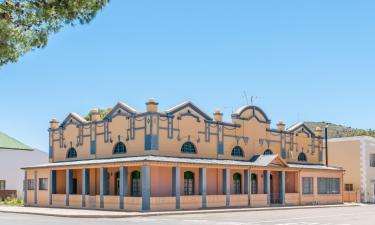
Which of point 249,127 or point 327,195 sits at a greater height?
point 249,127

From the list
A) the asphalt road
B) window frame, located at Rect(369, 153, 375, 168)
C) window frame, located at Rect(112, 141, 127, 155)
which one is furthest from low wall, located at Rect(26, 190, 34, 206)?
window frame, located at Rect(369, 153, 375, 168)

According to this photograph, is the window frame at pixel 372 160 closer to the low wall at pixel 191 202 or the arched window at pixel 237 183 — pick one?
the arched window at pixel 237 183

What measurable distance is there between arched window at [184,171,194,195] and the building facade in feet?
65.1

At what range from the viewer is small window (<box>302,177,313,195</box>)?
48.3 m

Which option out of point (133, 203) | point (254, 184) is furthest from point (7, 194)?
point (254, 184)

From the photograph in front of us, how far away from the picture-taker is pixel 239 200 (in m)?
42.0

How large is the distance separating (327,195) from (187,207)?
16.9m

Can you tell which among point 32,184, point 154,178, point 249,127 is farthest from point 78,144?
point 249,127

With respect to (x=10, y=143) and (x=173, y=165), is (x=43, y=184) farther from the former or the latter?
(x=10, y=143)

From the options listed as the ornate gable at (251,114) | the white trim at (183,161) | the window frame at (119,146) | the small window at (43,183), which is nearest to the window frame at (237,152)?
the white trim at (183,161)

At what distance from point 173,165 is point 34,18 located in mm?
25043

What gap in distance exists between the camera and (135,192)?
132 feet

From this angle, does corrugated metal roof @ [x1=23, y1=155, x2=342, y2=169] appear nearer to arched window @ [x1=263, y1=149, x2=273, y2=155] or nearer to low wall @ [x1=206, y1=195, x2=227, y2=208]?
low wall @ [x1=206, y1=195, x2=227, y2=208]

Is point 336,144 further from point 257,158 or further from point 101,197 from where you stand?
point 101,197
